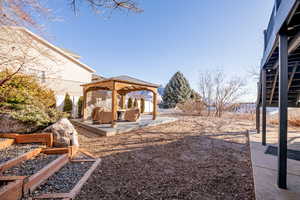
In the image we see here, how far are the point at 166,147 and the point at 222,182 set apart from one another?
6.34 ft

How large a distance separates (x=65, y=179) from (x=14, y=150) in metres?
→ 1.65

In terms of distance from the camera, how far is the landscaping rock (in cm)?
340

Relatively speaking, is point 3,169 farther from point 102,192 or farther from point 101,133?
point 101,133

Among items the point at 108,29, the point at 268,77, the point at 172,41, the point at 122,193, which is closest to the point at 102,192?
the point at 122,193

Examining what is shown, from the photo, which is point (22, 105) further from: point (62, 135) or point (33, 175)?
point (33, 175)

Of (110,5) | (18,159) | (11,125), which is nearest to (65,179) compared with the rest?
(18,159)

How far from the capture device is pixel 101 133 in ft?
17.8

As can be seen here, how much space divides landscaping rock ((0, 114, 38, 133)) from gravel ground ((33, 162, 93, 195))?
184 centimetres

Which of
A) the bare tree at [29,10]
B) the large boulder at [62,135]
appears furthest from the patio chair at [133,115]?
the bare tree at [29,10]

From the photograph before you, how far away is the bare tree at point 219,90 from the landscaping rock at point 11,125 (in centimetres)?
1343

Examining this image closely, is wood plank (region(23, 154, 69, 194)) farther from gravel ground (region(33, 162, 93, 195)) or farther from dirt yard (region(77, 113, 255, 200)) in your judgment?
dirt yard (region(77, 113, 255, 200))

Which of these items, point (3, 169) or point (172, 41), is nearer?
point (3, 169)

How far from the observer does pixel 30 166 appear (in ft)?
7.54

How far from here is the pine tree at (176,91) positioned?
2003cm
